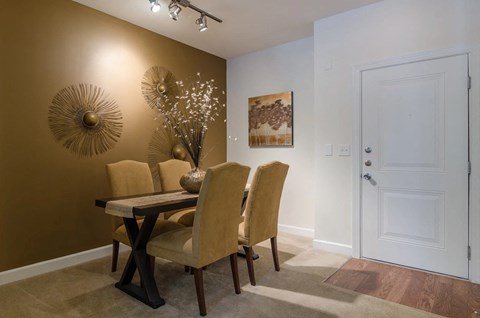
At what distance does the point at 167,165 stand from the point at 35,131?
122 centimetres

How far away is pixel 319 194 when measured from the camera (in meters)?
3.23

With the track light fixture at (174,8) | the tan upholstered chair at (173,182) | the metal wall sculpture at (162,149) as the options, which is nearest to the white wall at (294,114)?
the metal wall sculpture at (162,149)

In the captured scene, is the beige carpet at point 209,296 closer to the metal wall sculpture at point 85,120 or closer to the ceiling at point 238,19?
the metal wall sculpture at point 85,120

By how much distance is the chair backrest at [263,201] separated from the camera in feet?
Answer: 7.55

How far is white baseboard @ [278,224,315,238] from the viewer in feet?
12.2

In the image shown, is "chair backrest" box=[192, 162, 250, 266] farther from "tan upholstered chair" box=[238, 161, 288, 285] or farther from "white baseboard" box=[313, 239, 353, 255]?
"white baseboard" box=[313, 239, 353, 255]

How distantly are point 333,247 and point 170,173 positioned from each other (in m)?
1.94

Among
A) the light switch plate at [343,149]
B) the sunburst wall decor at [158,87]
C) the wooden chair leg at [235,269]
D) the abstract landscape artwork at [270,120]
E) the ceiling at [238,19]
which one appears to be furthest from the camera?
the abstract landscape artwork at [270,120]

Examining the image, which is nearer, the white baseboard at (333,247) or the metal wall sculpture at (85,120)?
the metal wall sculpture at (85,120)

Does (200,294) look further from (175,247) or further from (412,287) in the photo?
(412,287)

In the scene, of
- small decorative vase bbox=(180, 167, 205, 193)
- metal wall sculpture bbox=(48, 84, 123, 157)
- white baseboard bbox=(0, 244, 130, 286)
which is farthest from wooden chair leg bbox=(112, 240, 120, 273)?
metal wall sculpture bbox=(48, 84, 123, 157)

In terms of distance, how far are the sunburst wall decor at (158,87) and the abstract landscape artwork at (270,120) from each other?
120cm

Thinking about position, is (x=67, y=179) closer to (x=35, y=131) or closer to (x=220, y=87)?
(x=35, y=131)

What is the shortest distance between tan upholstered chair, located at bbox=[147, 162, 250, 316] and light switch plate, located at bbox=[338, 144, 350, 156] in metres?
1.42
